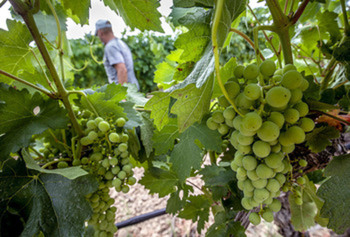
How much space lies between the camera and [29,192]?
0.51 m

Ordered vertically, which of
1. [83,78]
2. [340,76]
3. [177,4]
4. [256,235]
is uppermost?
[177,4]

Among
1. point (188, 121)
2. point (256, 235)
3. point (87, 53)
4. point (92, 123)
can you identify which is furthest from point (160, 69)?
point (87, 53)

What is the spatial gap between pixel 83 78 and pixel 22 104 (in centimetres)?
538

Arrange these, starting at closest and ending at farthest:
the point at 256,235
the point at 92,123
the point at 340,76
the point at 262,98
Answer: the point at 262,98
the point at 92,123
the point at 340,76
the point at 256,235

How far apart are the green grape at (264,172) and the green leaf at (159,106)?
0.66 ft

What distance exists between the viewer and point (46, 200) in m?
0.51

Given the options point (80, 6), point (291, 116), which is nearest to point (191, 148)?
point (291, 116)

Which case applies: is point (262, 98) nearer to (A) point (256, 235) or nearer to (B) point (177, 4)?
(B) point (177, 4)

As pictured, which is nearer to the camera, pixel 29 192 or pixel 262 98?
pixel 262 98

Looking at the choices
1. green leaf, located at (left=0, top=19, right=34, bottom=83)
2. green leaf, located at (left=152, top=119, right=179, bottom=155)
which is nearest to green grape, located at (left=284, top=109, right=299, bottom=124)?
green leaf, located at (left=152, top=119, right=179, bottom=155)

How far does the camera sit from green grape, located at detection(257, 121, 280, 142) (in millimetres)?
333

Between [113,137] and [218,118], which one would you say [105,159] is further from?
[218,118]

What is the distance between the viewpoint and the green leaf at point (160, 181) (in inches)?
30.3

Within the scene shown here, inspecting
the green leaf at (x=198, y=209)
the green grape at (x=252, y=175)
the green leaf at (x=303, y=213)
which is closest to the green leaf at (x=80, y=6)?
the green grape at (x=252, y=175)
